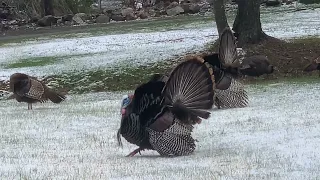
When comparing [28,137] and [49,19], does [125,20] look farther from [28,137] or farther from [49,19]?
[28,137]

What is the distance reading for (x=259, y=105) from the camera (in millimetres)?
14195

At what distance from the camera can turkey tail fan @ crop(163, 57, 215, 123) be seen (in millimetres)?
8766

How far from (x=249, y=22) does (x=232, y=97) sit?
446 inches

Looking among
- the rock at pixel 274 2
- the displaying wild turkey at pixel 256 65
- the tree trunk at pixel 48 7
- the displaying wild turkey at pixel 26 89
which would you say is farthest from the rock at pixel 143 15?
the displaying wild turkey at pixel 26 89

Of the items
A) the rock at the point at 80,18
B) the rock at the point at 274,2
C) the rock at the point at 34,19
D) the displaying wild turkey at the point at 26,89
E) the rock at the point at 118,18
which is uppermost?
the displaying wild turkey at the point at 26,89

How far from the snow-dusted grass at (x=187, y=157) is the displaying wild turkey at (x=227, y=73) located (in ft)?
1.35

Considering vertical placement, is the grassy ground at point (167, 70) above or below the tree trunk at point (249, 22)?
below

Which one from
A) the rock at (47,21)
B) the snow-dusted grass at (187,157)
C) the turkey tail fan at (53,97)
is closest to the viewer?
the snow-dusted grass at (187,157)

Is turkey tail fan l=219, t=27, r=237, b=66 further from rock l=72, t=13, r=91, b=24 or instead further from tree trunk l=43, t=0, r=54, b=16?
tree trunk l=43, t=0, r=54, b=16

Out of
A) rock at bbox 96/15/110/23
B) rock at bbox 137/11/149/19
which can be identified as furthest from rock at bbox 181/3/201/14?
rock at bbox 96/15/110/23

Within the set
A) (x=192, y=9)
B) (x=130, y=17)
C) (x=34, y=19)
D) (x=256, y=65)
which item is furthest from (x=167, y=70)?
(x=34, y=19)

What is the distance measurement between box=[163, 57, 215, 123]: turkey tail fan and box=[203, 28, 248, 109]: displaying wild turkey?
13.5 ft

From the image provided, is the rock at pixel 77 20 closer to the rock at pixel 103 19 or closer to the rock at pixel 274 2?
the rock at pixel 103 19

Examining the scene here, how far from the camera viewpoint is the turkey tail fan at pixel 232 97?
13.9 m
